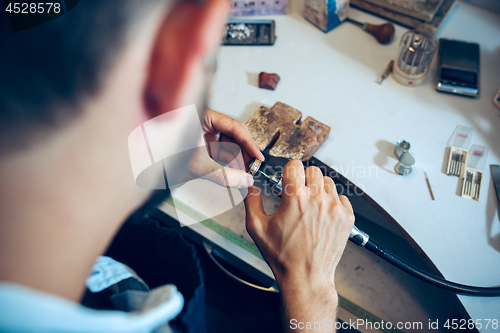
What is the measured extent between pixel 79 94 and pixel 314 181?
21.1 inches

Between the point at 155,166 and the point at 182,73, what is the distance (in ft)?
0.42

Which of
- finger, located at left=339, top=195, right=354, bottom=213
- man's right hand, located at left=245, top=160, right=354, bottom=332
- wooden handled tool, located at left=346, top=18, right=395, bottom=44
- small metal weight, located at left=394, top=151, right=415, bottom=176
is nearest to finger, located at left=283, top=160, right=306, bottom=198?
man's right hand, located at left=245, top=160, right=354, bottom=332

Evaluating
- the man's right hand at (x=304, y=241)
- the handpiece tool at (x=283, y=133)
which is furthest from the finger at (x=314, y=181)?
the handpiece tool at (x=283, y=133)

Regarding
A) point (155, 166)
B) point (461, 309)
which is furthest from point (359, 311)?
point (155, 166)

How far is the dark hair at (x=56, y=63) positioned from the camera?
0.22 m

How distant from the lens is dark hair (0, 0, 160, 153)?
0.71ft

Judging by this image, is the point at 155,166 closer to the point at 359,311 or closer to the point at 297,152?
the point at 297,152

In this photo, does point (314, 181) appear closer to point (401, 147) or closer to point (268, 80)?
point (401, 147)

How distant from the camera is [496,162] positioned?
837 mm

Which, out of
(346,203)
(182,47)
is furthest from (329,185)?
(182,47)

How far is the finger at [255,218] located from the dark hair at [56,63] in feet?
1.59

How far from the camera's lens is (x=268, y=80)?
98cm

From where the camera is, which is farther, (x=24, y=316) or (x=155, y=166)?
(x=155, y=166)

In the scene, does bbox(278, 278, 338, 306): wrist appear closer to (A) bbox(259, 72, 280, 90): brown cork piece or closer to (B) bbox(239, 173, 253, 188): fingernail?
(B) bbox(239, 173, 253, 188): fingernail
